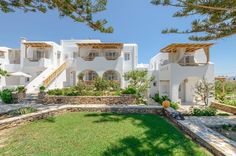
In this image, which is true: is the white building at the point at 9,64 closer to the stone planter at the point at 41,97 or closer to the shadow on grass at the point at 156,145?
the stone planter at the point at 41,97

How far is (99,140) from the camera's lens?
745 cm

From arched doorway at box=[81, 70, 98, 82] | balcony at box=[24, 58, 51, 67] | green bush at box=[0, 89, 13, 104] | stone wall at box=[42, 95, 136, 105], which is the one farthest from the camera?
arched doorway at box=[81, 70, 98, 82]

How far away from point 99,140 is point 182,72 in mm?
14818

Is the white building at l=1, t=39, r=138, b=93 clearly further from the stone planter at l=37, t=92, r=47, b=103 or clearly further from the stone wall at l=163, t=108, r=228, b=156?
the stone wall at l=163, t=108, r=228, b=156

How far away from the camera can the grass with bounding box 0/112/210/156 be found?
6.46 metres

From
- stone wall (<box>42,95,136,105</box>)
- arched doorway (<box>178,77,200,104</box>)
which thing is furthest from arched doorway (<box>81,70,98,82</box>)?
arched doorway (<box>178,77,200,104</box>)

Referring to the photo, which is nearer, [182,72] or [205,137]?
[205,137]

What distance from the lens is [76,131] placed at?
8.68m

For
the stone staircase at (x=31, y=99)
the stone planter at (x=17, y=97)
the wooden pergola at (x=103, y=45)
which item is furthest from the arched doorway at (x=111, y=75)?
the stone planter at (x=17, y=97)

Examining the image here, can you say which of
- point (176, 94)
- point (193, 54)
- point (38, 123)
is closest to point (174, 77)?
point (176, 94)

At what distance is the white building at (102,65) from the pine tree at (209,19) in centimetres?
641

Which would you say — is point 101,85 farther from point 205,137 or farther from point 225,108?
point 205,137

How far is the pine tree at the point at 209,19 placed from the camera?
1070 centimetres

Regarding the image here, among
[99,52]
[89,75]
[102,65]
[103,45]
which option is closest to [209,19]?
[103,45]
